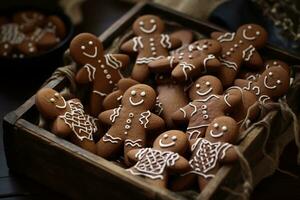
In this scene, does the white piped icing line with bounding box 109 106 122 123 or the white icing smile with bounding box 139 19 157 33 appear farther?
the white icing smile with bounding box 139 19 157 33

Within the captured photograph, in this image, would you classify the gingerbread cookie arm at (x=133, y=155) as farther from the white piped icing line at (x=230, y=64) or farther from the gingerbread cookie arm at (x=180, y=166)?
the white piped icing line at (x=230, y=64)

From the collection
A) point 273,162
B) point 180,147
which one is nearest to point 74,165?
point 180,147

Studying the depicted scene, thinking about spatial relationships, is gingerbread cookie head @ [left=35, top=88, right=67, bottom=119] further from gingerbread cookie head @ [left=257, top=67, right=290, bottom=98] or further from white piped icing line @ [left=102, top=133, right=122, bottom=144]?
gingerbread cookie head @ [left=257, top=67, right=290, bottom=98]

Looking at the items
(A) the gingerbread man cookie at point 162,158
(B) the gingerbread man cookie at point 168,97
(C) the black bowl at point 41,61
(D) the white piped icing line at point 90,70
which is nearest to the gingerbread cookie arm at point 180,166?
(A) the gingerbread man cookie at point 162,158

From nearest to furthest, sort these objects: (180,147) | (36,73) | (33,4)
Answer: (180,147) < (36,73) < (33,4)

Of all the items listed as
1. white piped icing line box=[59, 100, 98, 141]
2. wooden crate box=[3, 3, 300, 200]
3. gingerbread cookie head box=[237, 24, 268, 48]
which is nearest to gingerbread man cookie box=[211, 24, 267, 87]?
gingerbread cookie head box=[237, 24, 268, 48]

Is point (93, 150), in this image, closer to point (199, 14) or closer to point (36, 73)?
point (36, 73)

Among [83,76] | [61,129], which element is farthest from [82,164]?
[83,76]
